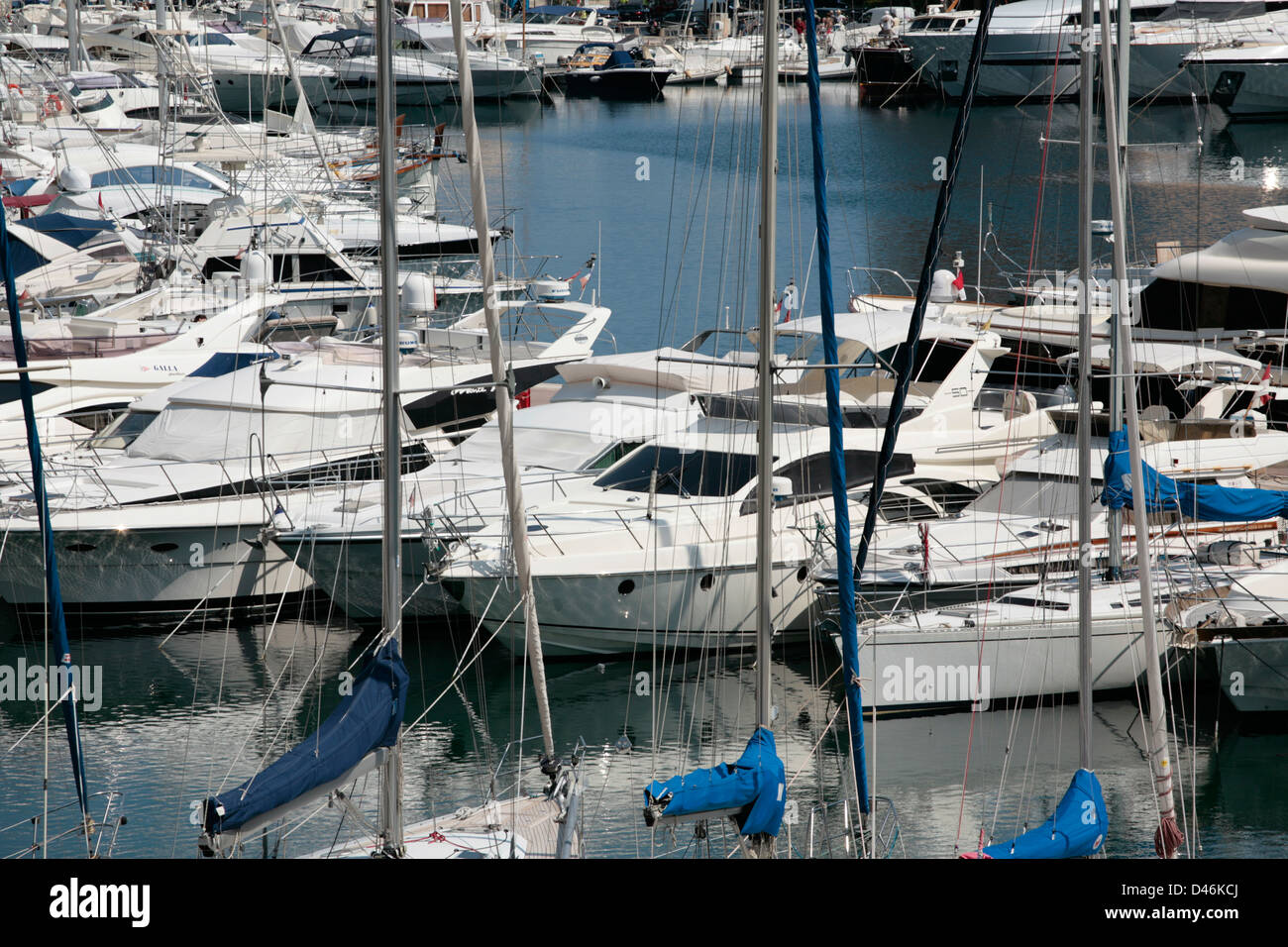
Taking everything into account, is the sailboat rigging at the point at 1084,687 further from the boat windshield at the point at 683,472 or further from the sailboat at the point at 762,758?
the boat windshield at the point at 683,472

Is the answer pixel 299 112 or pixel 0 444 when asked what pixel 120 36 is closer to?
pixel 299 112

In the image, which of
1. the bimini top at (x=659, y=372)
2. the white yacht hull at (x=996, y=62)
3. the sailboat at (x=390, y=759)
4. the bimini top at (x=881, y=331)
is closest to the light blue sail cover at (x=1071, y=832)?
the sailboat at (x=390, y=759)

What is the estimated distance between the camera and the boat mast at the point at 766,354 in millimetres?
9852

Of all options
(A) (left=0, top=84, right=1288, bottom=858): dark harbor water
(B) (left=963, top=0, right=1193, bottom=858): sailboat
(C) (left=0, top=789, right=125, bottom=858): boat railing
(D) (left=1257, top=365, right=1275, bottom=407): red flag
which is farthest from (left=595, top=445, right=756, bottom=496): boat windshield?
(D) (left=1257, top=365, right=1275, bottom=407): red flag

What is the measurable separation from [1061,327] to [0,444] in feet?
48.2

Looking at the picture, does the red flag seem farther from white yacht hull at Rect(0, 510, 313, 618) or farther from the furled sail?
white yacht hull at Rect(0, 510, 313, 618)

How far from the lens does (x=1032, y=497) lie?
57.8 feet

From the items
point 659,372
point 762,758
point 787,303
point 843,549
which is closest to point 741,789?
point 762,758

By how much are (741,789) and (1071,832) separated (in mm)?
2200

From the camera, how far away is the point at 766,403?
1002 cm

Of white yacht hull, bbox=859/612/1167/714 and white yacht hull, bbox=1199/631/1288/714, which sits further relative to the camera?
white yacht hull, bbox=859/612/1167/714

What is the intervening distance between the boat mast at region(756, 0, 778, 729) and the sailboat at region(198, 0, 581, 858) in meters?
1.41

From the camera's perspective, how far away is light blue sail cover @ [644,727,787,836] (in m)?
9.12

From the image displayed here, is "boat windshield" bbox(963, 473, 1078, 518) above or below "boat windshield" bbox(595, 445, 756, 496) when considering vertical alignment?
below
